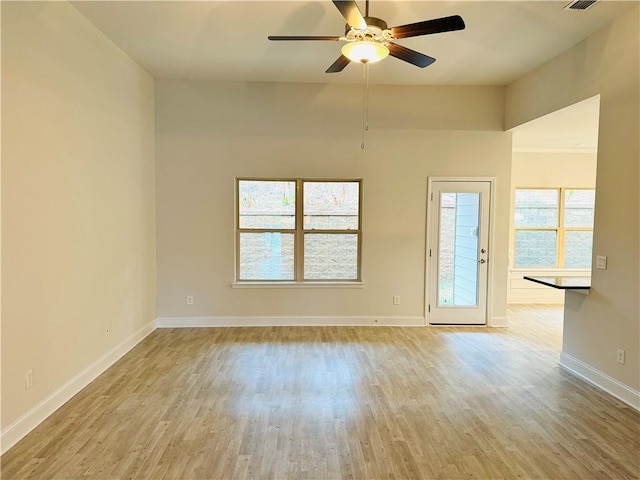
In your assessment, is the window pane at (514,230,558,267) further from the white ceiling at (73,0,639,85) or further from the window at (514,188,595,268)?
the white ceiling at (73,0,639,85)

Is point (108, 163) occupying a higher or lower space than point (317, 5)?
lower

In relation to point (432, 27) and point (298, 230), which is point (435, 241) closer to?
point (298, 230)

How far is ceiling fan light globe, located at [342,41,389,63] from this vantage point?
2.56 meters

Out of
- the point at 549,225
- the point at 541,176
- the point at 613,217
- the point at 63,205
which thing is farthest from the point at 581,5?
the point at 549,225

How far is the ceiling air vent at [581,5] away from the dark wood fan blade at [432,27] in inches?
51.9

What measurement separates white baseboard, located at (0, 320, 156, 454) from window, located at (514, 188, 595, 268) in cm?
641

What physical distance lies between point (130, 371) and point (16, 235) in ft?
5.64

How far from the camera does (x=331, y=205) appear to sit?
5078mm

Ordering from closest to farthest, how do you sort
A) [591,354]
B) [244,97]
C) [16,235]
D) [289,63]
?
[16,235] → [591,354] → [289,63] → [244,97]

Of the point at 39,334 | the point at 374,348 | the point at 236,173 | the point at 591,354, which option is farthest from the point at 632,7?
the point at 39,334

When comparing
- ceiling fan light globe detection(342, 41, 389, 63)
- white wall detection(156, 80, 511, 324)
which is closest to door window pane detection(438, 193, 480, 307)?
white wall detection(156, 80, 511, 324)

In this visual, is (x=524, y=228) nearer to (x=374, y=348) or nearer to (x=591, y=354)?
(x=591, y=354)

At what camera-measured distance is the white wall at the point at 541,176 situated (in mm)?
6633

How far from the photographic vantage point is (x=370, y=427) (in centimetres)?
260
